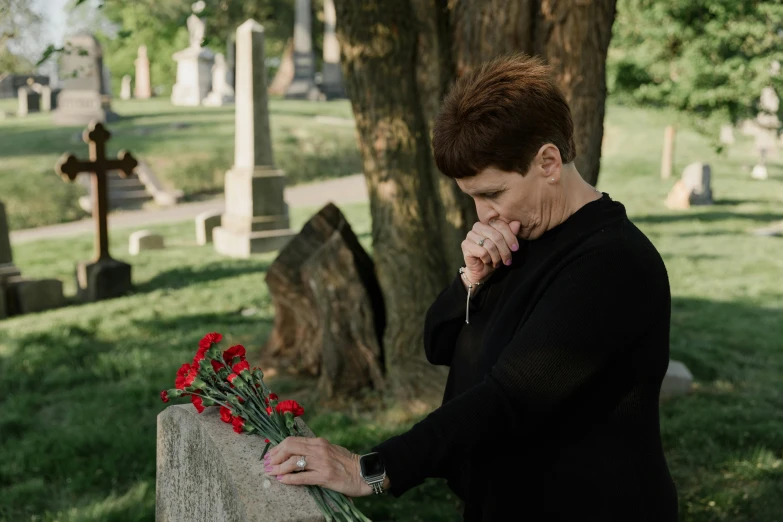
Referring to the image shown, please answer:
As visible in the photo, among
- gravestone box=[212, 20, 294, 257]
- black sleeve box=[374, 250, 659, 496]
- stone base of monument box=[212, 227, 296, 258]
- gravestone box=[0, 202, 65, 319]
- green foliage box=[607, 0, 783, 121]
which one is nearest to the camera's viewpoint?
black sleeve box=[374, 250, 659, 496]

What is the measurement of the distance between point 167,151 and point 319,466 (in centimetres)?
2131

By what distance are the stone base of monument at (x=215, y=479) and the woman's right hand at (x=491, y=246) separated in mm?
664

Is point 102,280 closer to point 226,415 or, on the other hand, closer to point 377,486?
point 226,415

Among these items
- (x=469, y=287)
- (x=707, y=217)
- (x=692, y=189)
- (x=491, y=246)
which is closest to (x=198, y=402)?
(x=469, y=287)

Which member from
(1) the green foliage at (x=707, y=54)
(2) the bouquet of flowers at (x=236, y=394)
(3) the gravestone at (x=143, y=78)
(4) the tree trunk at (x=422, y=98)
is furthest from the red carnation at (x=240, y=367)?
(3) the gravestone at (x=143, y=78)

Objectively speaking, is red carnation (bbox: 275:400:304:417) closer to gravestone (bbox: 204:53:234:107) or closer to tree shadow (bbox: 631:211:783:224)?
tree shadow (bbox: 631:211:783:224)

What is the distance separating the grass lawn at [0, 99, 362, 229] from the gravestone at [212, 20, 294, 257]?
6.01m

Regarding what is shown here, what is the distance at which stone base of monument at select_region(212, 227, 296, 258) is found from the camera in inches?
508

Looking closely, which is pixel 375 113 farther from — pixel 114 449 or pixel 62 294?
pixel 62 294

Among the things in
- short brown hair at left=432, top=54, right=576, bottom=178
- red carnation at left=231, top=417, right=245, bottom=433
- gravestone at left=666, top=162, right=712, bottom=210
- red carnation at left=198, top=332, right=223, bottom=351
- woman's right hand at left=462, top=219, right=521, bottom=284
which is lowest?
gravestone at left=666, top=162, right=712, bottom=210

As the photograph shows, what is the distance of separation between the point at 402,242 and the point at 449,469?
9.58 feet

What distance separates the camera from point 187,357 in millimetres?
6996

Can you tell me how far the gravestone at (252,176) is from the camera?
1305 cm

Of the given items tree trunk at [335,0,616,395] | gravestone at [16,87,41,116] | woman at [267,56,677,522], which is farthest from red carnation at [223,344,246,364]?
gravestone at [16,87,41,116]
